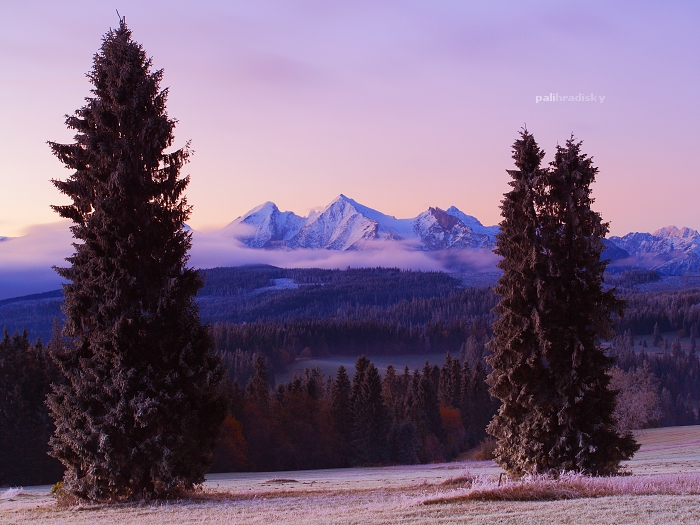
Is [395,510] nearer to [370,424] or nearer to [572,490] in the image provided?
[572,490]

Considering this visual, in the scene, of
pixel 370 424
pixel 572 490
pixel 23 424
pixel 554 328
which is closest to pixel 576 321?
pixel 554 328

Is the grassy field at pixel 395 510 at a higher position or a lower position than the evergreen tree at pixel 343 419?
higher

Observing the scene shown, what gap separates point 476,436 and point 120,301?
9096cm

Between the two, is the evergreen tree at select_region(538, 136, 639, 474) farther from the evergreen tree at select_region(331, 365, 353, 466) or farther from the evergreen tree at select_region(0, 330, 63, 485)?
the evergreen tree at select_region(331, 365, 353, 466)

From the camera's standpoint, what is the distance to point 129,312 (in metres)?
22.7

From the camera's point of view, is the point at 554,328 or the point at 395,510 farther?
the point at 554,328

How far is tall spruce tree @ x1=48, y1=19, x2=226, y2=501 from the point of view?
22016 millimetres

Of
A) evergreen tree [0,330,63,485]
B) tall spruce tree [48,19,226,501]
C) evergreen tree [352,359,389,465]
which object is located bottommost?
evergreen tree [352,359,389,465]

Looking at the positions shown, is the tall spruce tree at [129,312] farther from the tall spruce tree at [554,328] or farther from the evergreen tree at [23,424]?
the evergreen tree at [23,424]

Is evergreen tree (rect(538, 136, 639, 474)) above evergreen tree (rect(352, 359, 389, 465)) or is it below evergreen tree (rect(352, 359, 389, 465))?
above

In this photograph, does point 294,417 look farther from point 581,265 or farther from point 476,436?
point 581,265

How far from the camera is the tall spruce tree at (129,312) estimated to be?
2202 centimetres

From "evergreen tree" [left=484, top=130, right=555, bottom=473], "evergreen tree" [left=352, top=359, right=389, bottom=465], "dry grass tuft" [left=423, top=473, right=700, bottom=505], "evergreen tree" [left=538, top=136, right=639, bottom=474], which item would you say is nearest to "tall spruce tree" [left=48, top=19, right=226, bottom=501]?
"dry grass tuft" [left=423, top=473, right=700, bottom=505]

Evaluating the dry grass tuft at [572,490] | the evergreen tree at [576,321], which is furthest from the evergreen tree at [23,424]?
the dry grass tuft at [572,490]
